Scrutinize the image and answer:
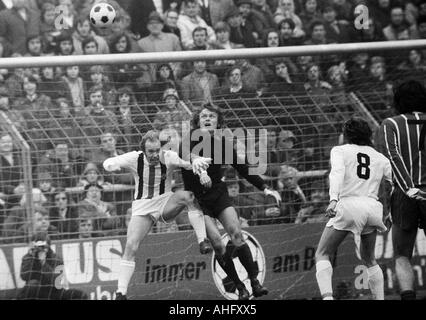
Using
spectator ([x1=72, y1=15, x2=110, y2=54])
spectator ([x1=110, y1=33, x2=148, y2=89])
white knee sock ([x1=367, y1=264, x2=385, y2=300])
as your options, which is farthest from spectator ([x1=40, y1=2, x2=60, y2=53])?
white knee sock ([x1=367, y1=264, x2=385, y2=300])

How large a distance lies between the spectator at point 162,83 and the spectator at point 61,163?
103 centimetres

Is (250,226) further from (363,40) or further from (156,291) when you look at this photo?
(363,40)

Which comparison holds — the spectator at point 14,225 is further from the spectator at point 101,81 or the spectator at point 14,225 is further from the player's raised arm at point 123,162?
the player's raised arm at point 123,162

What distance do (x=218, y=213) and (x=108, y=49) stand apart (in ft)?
11.1

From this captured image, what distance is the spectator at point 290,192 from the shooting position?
12875 mm

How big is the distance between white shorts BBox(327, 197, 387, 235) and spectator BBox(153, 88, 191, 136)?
2.12 meters

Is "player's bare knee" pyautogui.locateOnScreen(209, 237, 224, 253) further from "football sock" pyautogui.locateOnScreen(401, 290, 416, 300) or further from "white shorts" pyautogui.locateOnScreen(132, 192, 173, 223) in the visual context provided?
"football sock" pyautogui.locateOnScreen(401, 290, 416, 300)

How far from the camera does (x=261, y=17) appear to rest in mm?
14766

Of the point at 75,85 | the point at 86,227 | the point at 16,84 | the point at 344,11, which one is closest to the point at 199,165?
the point at 86,227

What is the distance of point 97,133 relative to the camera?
1231cm

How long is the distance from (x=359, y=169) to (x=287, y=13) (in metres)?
4.82

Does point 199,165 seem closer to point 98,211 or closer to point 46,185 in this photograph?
point 98,211
